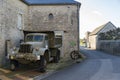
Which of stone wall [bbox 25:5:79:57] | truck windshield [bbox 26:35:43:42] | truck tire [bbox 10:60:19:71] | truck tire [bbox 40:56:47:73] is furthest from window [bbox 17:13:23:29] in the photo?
truck tire [bbox 40:56:47:73]

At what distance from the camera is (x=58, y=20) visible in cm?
2836

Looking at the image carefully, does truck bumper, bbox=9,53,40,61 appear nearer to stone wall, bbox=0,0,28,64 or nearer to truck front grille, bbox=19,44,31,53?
truck front grille, bbox=19,44,31,53

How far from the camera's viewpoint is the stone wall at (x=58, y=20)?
2808 cm

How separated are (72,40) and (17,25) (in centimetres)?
765

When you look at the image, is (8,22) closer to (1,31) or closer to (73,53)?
(1,31)

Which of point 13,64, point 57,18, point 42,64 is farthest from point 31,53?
point 57,18

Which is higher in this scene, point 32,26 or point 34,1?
point 34,1

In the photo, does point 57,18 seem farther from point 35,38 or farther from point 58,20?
point 35,38

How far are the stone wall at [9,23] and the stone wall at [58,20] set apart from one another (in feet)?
14.5

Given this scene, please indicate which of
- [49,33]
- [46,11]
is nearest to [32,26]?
[46,11]

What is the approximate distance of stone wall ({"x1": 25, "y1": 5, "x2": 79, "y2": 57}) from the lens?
28078 millimetres

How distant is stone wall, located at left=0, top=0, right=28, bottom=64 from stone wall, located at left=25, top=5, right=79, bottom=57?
4.43m

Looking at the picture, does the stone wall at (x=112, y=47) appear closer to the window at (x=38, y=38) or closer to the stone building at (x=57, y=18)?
the stone building at (x=57, y=18)

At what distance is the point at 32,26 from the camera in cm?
2845
